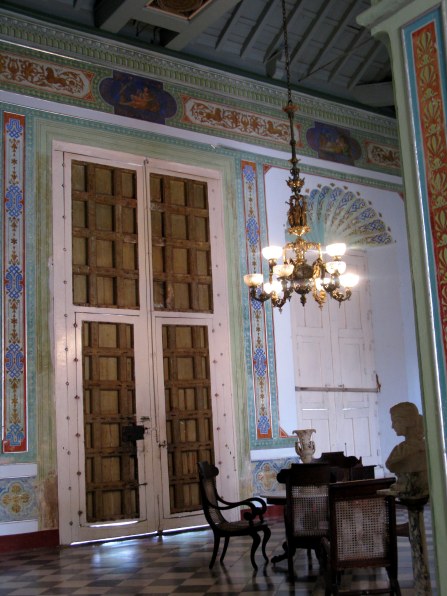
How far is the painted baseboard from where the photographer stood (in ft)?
25.5

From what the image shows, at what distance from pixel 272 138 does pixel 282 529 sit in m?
5.37

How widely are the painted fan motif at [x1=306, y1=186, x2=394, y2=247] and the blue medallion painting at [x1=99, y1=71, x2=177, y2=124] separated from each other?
256cm

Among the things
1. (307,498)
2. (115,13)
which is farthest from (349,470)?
(115,13)

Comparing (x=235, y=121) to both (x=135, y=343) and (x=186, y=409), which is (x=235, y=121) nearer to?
(x=135, y=343)

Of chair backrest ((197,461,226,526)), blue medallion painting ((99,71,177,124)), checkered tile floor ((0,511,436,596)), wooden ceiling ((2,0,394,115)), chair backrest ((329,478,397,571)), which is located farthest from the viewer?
blue medallion painting ((99,71,177,124))

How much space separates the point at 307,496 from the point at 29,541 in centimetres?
356

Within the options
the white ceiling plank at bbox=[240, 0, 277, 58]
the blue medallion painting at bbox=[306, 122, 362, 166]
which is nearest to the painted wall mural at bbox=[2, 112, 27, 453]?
the white ceiling plank at bbox=[240, 0, 277, 58]

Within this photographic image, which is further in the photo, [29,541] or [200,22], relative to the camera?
[200,22]

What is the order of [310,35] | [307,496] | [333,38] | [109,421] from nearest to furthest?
[307,496]
[109,421]
[310,35]
[333,38]

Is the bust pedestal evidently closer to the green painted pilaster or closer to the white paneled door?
the green painted pilaster

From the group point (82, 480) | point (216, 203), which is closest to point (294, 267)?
point (216, 203)

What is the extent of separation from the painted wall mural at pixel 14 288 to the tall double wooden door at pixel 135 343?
1.33 feet

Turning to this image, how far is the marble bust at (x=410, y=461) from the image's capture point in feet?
12.2

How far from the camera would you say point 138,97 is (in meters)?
9.63
